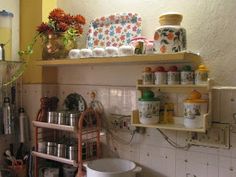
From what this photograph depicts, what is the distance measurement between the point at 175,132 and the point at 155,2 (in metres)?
0.68

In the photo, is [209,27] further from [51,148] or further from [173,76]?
[51,148]

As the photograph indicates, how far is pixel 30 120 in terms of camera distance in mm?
1964

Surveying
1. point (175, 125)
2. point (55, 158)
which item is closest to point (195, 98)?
point (175, 125)

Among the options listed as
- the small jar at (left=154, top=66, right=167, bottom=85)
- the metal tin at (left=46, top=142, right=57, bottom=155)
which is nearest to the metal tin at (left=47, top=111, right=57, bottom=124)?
the metal tin at (left=46, top=142, right=57, bottom=155)

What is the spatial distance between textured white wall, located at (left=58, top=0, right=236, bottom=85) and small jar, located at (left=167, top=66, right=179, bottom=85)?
0.15 meters

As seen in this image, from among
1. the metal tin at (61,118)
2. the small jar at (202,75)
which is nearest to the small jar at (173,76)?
the small jar at (202,75)

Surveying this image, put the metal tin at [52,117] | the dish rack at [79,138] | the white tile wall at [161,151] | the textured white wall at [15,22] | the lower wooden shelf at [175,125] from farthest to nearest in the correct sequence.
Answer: the textured white wall at [15,22] < the metal tin at [52,117] < the dish rack at [79,138] < the white tile wall at [161,151] < the lower wooden shelf at [175,125]

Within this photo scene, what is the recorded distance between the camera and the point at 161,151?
1494 millimetres

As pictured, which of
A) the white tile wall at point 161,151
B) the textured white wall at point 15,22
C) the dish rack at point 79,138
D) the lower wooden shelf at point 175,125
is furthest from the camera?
the textured white wall at point 15,22

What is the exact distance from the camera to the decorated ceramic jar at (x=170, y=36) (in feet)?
4.15

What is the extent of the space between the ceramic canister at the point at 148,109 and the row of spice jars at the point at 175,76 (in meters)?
0.07

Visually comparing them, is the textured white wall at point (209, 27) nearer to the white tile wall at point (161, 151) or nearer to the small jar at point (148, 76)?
the white tile wall at point (161, 151)

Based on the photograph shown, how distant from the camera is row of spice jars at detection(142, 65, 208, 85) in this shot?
126 cm

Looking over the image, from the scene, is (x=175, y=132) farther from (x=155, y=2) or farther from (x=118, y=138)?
(x=155, y=2)
